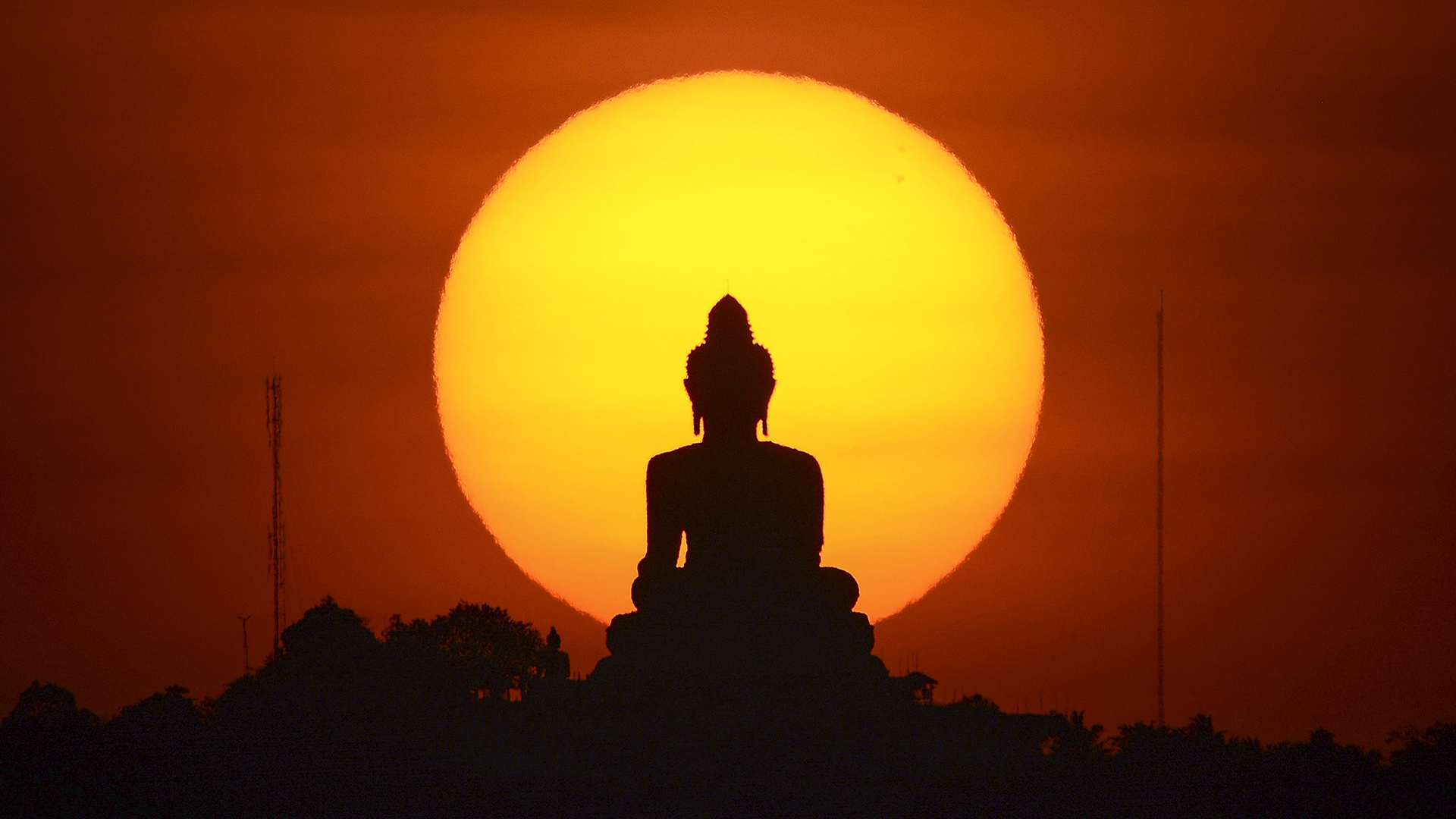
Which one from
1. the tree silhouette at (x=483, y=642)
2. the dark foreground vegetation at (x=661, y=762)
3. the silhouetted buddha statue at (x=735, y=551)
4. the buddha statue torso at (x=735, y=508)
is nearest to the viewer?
the dark foreground vegetation at (x=661, y=762)

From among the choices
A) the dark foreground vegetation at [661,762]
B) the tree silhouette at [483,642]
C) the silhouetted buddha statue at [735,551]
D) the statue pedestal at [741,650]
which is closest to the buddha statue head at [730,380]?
the silhouetted buddha statue at [735,551]

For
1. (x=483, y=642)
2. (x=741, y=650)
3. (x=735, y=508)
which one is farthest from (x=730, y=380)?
Answer: (x=483, y=642)

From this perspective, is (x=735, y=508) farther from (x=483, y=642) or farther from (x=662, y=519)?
(x=483, y=642)

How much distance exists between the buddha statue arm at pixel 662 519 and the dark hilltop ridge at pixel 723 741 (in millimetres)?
30

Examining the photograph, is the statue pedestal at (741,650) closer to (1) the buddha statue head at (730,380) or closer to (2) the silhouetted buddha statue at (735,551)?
(2) the silhouetted buddha statue at (735,551)

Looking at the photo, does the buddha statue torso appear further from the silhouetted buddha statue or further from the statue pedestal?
the statue pedestal

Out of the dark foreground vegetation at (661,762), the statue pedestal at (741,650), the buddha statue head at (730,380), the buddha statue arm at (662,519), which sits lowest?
the dark foreground vegetation at (661,762)

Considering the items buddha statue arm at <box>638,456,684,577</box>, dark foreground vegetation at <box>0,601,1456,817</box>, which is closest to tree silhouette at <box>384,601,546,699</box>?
dark foreground vegetation at <box>0,601,1456,817</box>

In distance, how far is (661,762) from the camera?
1234 inches

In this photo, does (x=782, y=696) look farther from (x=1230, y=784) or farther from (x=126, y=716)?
(x=126, y=716)

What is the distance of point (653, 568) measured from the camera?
33.8 m

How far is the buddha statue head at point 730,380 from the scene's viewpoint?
111 ft

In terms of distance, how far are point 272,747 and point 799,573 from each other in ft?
27.1

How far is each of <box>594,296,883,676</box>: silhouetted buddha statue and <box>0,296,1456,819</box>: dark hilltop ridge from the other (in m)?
0.03
